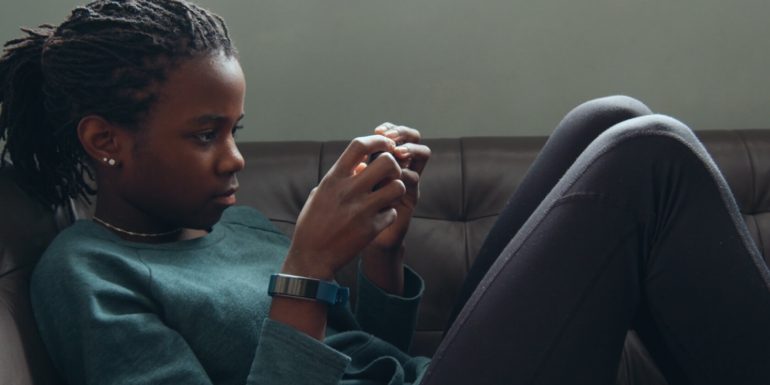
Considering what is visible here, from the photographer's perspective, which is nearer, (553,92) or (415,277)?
(415,277)

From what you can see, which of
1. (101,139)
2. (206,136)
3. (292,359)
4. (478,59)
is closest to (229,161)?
(206,136)

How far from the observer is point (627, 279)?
0.81 meters

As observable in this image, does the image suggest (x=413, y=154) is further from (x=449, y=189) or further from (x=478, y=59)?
(x=478, y=59)

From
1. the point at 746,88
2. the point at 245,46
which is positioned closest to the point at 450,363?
the point at 245,46

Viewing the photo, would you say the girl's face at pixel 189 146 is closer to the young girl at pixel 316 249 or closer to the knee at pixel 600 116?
the young girl at pixel 316 249

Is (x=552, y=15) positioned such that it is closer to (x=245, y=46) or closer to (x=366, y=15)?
(x=366, y=15)

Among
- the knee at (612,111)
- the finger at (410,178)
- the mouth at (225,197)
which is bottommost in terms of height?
the finger at (410,178)

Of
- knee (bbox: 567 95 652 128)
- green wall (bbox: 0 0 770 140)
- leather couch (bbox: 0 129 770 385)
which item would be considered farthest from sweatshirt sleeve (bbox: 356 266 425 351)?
green wall (bbox: 0 0 770 140)

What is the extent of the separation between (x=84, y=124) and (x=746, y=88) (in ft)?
3.98

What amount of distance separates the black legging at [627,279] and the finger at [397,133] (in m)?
0.28

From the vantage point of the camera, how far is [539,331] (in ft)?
2.64

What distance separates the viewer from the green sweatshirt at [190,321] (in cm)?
85

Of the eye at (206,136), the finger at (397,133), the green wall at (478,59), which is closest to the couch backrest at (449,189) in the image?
the green wall at (478,59)

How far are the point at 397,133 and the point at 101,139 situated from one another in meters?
0.34
